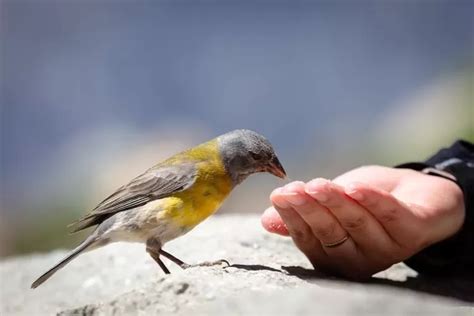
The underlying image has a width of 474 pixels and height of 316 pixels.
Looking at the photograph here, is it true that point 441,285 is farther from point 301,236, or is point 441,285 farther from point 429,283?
point 301,236

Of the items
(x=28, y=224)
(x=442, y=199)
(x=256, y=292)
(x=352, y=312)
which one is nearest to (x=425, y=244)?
(x=442, y=199)

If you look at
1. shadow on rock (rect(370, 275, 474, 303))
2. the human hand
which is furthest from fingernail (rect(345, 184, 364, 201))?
shadow on rock (rect(370, 275, 474, 303))

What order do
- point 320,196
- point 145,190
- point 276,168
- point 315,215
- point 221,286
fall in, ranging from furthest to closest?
point 276,168 < point 145,190 < point 315,215 < point 320,196 < point 221,286

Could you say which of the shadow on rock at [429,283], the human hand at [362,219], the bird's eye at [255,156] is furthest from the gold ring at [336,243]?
the bird's eye at [255,156]

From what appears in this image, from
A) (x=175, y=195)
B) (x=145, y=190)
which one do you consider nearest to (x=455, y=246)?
(x=175, y=195)

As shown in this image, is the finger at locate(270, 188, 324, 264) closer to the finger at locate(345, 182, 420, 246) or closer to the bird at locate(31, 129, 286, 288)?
the finger at locate(345, 182, 420, 246)

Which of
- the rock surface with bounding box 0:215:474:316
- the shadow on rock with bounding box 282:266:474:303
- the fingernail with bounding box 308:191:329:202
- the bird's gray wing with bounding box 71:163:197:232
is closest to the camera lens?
the rock surface with bounding box 0:215:474:316

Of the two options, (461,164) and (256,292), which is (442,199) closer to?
(461,164)
